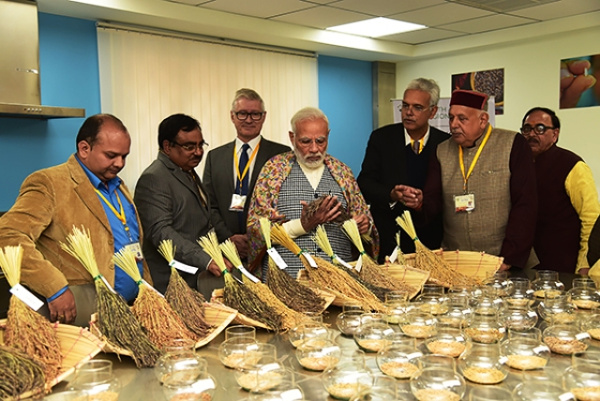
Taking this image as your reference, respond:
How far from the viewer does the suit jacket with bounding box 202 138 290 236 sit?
4188mm

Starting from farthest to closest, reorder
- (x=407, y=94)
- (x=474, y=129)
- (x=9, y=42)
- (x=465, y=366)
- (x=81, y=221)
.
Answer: (x=9, y=42) < (x=407, y=94) < (x=474, y=129) < (x=81, y=221) < (x=465, y=366)

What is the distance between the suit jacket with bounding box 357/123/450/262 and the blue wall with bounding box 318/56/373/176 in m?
4.46

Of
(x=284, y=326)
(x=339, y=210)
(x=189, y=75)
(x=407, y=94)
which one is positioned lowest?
(x=284, y=326)

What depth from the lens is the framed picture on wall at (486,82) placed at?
8172 millimetres

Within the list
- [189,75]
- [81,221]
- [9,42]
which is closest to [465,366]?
[81,221]

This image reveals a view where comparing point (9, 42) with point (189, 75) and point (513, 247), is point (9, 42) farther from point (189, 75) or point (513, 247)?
point (513, 247)

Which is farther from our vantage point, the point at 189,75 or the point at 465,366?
the point at 189,75

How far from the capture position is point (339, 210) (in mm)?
2998

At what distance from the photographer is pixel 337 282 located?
96.7 inches

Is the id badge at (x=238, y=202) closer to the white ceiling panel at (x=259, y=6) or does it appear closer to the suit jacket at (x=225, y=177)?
the suit jacket at (x=225, y=177)

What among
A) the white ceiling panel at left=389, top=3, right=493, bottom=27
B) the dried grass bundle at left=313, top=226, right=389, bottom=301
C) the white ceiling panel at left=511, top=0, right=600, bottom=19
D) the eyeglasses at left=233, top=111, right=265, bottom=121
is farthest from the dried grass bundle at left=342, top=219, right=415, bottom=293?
the white ceiling panel at left=511, top=0, right=600, bottom=19

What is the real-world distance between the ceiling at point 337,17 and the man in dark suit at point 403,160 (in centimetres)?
253

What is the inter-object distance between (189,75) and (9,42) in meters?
2.17

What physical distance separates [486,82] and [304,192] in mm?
5948
